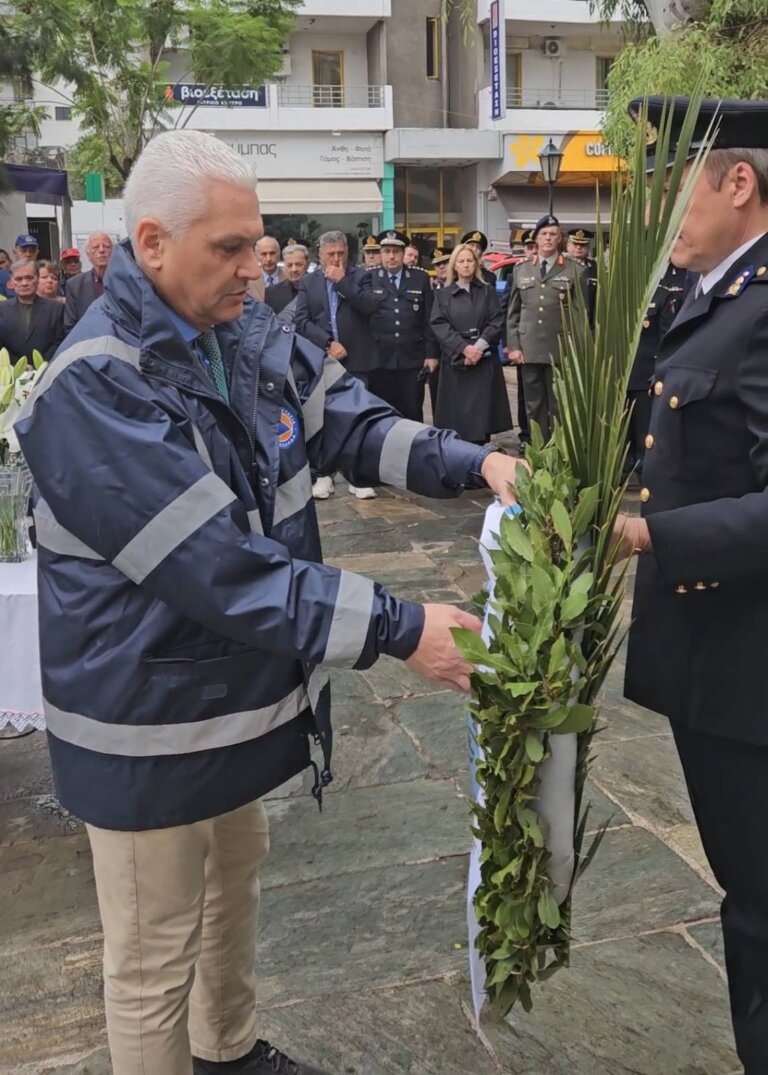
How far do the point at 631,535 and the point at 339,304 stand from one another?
736 centimetres

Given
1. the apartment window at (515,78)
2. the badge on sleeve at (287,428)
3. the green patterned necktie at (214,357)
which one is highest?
the apartment window at (515,78)

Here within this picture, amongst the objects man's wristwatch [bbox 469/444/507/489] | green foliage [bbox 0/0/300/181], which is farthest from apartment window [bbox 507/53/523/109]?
man's wristwatch [bbox 469/444/507/489]

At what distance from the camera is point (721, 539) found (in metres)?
1.77

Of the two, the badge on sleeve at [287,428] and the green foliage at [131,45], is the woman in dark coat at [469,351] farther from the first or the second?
the green foliage at [131,45]

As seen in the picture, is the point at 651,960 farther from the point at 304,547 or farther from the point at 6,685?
the point at 6,685

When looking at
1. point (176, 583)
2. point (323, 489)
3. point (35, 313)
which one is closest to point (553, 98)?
point (35, 313)

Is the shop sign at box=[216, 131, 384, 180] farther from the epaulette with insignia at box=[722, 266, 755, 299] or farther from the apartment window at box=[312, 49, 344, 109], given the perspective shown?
the epaulette with insignia at box=[722, 266, 755, 299]

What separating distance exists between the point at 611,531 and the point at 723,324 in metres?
0.43

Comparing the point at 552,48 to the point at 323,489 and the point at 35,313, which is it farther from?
the point at 323,489

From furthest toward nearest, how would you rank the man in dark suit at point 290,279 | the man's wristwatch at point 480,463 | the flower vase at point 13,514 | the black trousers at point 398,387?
the man in dark suit at point 290,279
the black trousers at point 398,387
the flower vase at point 13,514
the man's wristwatch at point 480,463

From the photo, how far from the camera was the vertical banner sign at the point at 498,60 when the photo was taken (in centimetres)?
2627

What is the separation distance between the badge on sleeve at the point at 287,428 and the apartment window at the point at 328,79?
29394 mm

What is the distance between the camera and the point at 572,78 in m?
29.4

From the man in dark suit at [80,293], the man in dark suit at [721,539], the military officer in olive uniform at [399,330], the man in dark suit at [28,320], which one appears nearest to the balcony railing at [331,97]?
the man in dark suit at [80,293]
